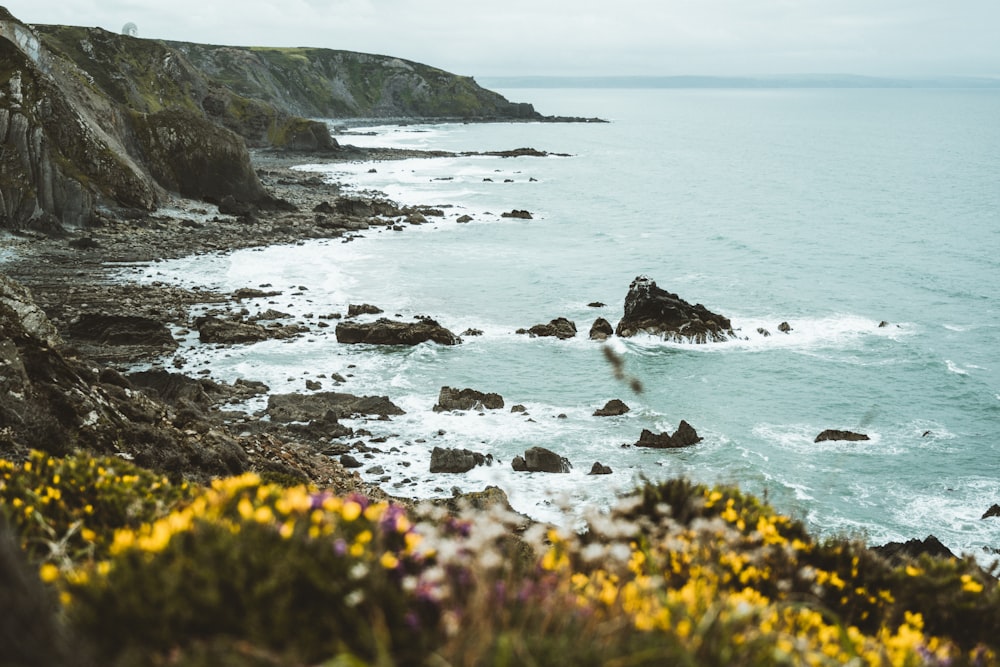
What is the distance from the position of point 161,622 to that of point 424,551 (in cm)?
147

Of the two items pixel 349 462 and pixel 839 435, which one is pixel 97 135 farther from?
pixel 839 435

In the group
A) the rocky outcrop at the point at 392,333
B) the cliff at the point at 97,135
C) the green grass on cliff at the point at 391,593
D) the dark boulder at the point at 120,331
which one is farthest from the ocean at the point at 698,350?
the cliff at the point at 97,135

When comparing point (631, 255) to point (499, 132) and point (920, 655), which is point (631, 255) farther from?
point (499, 132)

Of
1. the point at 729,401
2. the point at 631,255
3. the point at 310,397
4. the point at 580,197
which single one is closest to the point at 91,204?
the point at 310,397

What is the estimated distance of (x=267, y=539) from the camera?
14.5 feet

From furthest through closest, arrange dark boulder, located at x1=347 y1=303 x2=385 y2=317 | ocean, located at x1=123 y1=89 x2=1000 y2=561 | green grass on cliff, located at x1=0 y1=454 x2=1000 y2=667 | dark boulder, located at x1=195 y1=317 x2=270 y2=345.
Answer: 1. dark boulder, located at x1=347 y1=303 x2=385 y2=317
2. dark boulder, located at x1=195 y1=317 x2=270 y2=345
3. ocean, located at x1=123 y1=89 x2=1000 y2=561
4. green grass on cliff, located at x1=0 y1=454 x2=1000 y2=667

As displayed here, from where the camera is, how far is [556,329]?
4072 cm

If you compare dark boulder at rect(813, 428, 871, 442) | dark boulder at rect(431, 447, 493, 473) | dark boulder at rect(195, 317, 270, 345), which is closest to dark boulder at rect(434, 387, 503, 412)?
dark boulder at rect(431, 447, 493, 473)

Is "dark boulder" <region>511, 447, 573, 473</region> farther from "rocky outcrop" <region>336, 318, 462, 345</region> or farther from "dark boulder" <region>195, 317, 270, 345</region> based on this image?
"dark boulder" <region>195, 317, 270, 345</region>

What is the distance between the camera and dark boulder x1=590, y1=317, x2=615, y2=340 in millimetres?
40969

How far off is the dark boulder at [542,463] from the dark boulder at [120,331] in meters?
17.8

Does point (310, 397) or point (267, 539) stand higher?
point (267, 539)

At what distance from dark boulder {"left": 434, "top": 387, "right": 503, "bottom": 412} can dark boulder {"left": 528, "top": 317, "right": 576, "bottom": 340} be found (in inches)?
395

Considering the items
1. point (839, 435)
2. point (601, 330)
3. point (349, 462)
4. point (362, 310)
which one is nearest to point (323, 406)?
point (349, 462)
